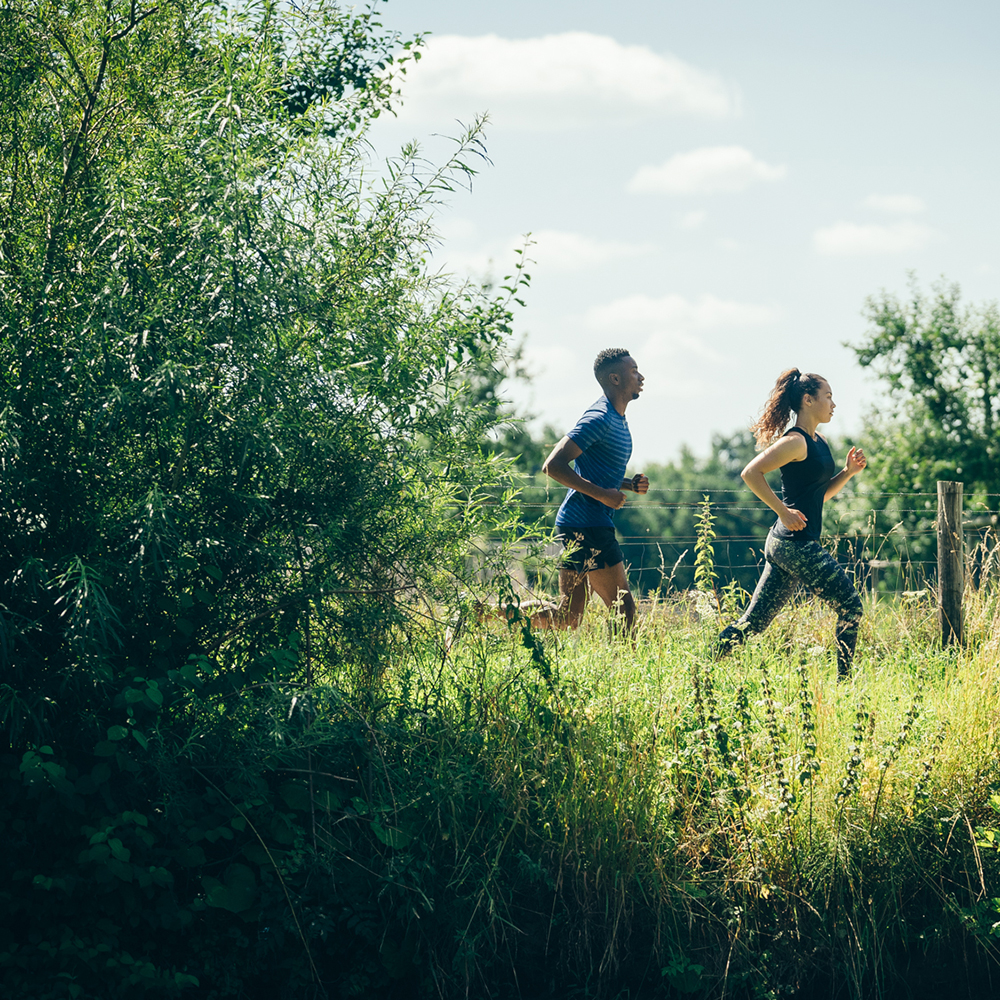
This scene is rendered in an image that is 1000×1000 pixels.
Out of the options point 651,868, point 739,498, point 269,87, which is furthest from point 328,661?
point 739,498

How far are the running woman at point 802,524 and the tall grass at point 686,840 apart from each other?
1191 millimetres

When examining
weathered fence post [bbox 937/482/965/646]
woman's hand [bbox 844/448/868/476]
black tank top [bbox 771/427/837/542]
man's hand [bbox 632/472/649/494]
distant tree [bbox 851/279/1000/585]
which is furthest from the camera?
distant tree [bbox 851/279/1000/585]

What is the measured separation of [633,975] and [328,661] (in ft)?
5.59

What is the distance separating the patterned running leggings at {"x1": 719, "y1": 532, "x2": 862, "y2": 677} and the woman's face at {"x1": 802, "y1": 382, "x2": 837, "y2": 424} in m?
0.77

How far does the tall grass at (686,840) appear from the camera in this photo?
3.79 meters

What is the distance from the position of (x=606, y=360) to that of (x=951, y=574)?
2485 millimetres

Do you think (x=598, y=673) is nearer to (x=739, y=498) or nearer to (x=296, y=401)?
(x=296, y=401)

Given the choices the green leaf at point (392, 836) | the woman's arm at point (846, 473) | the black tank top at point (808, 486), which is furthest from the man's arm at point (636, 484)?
the green leaf at point (392, 836)

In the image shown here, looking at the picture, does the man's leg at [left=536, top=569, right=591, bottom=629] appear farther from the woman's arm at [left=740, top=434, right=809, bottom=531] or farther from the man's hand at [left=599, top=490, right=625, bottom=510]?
the woman's arm at [left=740, top=434, right=809, bottom=531]

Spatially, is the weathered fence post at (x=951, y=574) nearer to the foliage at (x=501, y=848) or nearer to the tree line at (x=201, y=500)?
the foliage at (x=501, y=848)

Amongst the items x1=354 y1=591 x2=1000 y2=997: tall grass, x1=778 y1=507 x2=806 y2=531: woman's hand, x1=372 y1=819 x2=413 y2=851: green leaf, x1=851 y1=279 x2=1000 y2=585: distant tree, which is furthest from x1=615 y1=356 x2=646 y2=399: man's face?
x1=851 y1=279 x2=1000 y2=585: distant tree

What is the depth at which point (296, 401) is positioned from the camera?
3.71 metres

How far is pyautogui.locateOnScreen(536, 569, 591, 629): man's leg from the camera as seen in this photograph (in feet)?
18.0

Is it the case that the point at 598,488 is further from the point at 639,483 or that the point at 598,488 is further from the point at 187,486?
the point at 187,486
